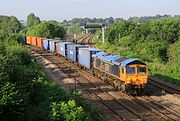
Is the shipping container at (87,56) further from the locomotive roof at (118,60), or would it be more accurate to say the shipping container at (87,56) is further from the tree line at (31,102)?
the tree line at (31,102)

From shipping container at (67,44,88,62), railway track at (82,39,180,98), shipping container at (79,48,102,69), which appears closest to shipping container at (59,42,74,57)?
shipping container at (67,44,88,62)

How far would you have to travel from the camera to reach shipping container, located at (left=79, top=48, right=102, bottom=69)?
1580 inches

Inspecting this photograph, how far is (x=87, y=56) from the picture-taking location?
135 ft

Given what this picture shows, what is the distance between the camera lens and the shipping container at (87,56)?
40.1 meters

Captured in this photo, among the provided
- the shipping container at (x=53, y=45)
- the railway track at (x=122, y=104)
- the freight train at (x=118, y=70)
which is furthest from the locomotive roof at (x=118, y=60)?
the shipping container at (x=53, y=45)

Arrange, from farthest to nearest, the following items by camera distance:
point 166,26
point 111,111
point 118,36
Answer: point 118,36, point 166,26, point 111,111

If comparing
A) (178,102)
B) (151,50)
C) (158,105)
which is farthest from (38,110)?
(151,50)

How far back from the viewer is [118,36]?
10200 cm

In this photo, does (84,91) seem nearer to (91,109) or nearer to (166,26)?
(91,109)

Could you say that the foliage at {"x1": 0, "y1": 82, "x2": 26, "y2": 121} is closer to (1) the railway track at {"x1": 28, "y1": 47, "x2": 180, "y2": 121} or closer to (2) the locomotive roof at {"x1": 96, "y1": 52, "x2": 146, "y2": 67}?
(1) the railway track at {"x1": 28, "y1": 47, "x2": 180, "y2": 121}

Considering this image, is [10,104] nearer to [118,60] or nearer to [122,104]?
[122,104]

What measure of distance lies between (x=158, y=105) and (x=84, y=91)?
7.75 metres

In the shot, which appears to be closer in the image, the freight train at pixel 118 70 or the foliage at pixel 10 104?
the foliage at pixel 10 104

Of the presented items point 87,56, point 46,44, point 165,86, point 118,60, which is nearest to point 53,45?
point 46,44
